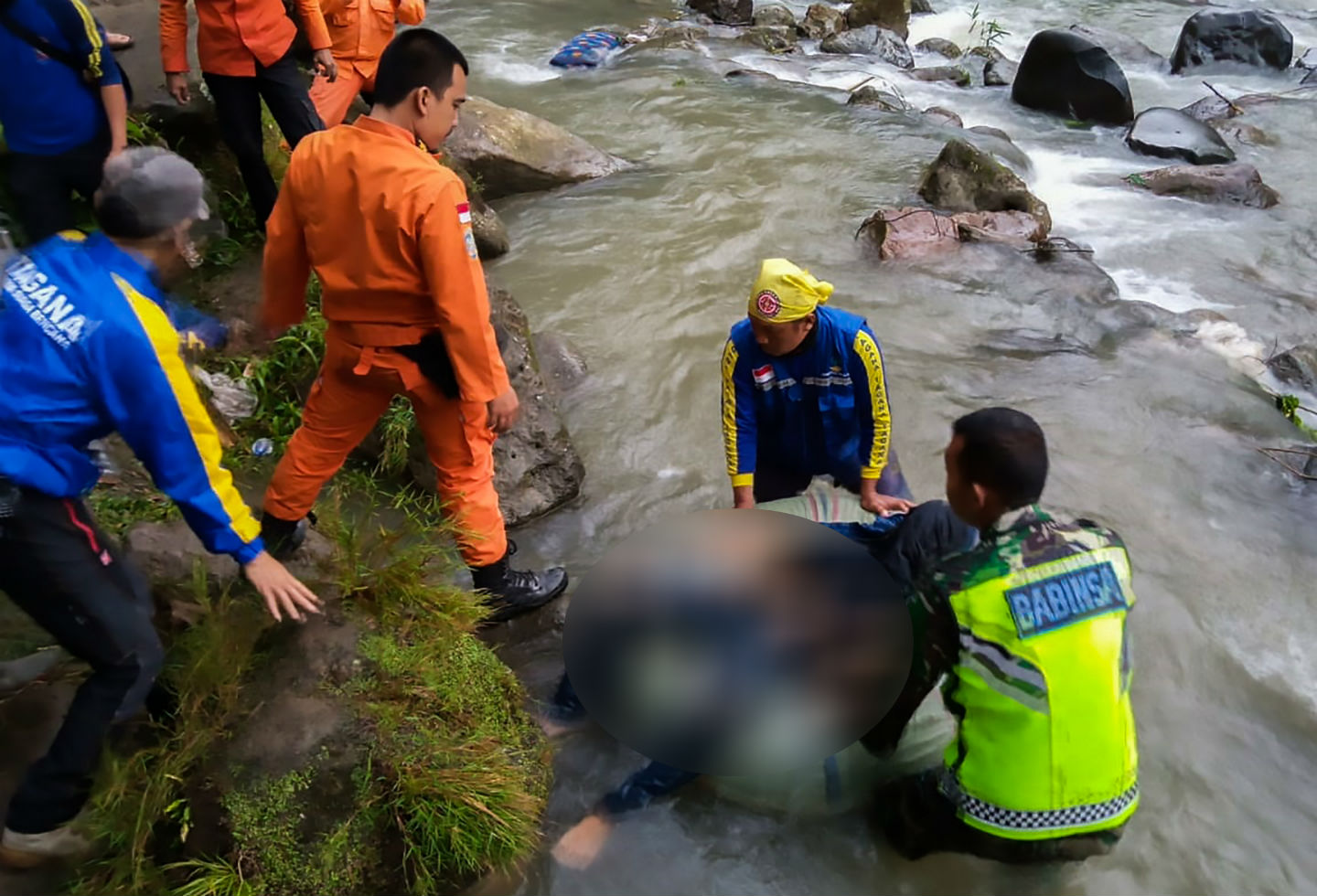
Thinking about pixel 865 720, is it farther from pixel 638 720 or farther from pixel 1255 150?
pixel 1255 150

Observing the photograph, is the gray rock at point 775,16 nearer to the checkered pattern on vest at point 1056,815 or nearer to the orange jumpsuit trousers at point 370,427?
the orange jumpsuit trousers at point 370,427

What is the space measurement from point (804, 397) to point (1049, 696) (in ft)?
5.09

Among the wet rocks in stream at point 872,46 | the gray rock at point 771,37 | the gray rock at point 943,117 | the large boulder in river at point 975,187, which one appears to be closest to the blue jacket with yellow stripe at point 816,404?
the large boulder in river at point 975,187

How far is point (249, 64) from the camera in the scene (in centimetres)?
451

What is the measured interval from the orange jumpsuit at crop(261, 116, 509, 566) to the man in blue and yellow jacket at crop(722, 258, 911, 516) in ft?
3.17

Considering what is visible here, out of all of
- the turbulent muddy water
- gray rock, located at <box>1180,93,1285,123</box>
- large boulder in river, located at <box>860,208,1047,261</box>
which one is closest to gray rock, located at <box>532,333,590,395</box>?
the turbulent muddy water

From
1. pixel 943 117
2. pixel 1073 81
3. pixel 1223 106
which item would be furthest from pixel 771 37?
pixel 1223 106

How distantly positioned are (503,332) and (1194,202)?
7464 mm

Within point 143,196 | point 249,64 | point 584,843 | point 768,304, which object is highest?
point 143,196

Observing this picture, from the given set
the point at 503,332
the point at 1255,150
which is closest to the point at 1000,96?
the point at 1255,150

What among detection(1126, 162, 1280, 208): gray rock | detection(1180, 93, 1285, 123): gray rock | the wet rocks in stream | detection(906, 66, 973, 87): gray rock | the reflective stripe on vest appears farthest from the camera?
the wet rocks in stream

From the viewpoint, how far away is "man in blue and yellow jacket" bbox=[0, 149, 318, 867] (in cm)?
216

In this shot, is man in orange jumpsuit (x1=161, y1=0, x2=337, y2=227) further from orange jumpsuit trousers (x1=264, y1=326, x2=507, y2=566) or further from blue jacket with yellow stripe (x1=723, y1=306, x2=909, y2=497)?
blue jacket with yellow stripe (x1=723, y1=306, x2=909, y2=497)

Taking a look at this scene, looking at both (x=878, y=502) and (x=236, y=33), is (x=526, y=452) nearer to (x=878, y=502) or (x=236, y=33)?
(x=878, y=502)
